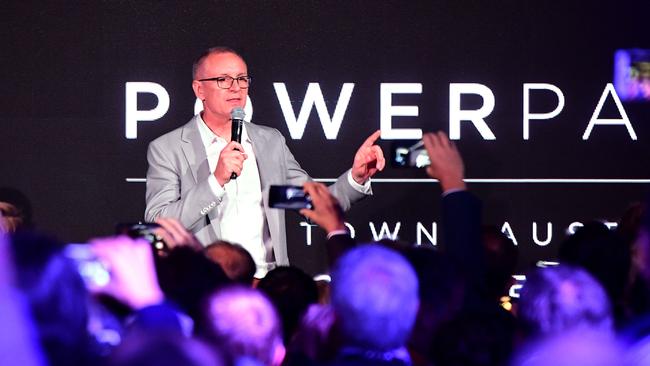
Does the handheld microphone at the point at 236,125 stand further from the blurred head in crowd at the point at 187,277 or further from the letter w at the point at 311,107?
the blurred head in crowd at the point at 187,277

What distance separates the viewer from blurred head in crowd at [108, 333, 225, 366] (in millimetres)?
1493

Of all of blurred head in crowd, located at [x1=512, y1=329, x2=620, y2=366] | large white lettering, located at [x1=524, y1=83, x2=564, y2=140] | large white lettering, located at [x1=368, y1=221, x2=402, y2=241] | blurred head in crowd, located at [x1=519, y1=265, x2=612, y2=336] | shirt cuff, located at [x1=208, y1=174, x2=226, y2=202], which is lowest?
large white lettering, located at [x1=368, y1=221, x2=402, y2=241]

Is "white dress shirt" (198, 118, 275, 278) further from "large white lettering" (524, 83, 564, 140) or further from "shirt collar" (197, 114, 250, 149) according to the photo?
"large white lettering" (524, 83, 564, 140)

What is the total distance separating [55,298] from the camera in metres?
1.99

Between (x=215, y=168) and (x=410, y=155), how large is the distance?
142cm

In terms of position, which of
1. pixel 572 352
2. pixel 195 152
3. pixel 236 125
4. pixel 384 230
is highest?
pixel 236 125

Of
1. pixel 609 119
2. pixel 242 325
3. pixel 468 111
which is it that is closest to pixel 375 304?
pixel 242 325

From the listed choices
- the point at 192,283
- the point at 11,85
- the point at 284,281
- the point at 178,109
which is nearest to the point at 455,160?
the point at 284,281

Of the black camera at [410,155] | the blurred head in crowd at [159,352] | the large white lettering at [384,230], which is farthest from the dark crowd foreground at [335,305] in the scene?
the large white lettering at [384,230]

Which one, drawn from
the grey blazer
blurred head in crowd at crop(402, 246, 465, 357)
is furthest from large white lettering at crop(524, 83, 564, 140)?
blurred head in crowd at crop(402, 246, 465, 357)

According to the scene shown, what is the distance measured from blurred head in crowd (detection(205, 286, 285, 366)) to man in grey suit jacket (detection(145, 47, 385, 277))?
108 inches

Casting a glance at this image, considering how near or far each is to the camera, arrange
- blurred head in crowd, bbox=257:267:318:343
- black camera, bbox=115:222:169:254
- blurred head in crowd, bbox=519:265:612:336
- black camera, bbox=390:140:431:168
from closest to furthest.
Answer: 1. blurred head in crowd, bbox=519:265:612:336
2. blurred head in crowd, bbox=257:267:318:343
3. black camera, bbox=115:222:169:254
4. black camera, bbox=390:140:431:168

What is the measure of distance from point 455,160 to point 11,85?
378 cm

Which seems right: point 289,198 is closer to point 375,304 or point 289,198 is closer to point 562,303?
point 562,303
